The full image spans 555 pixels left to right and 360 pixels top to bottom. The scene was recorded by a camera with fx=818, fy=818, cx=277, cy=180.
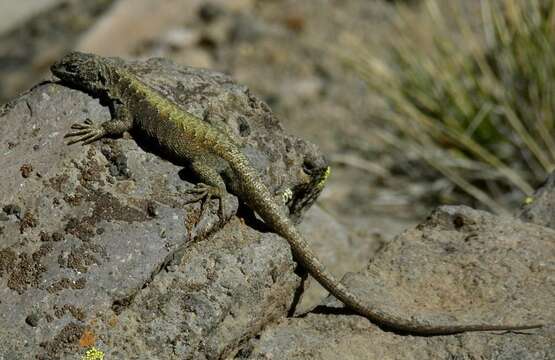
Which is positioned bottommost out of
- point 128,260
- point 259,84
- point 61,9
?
point 61,9

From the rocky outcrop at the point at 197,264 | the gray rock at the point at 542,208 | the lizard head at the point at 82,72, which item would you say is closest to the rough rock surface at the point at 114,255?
the rocky outcrop at the point at 197,264

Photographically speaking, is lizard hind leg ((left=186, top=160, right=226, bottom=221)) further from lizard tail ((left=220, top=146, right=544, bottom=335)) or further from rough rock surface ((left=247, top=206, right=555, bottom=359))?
rough rock surface ((left=247, top=206, right=555, bottom=359))

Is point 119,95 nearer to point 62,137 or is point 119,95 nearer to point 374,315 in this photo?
point 62,137

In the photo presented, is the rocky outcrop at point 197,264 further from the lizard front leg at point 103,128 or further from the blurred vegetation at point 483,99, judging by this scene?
the blurred vegetation at point 483,99

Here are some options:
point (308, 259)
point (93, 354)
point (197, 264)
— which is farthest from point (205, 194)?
point (93, 354)

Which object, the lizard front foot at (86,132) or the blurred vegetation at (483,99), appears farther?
the blurred vegetation at (483,99)

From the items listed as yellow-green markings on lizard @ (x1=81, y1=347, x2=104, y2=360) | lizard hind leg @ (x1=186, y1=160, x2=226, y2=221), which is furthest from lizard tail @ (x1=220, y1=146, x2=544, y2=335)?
yellow-green markings on lizard @ (x1=81, y1=347, x2=104, y2=360)

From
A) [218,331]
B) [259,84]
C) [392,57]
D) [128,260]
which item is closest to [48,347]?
[128,260]
